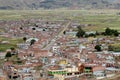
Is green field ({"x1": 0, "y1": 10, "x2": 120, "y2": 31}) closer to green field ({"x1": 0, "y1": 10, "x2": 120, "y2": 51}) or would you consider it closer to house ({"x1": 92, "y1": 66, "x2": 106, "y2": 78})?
green field ({"x1": 0, "y1": 10, "x2": 120, "y2": 51})

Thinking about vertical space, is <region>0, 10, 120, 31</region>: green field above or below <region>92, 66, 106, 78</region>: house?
below

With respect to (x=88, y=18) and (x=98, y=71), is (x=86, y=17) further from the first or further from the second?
(x=98, y=71)

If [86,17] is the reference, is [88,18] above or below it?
above

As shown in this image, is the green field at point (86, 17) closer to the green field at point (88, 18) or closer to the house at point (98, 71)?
the green field at point (88, 18)

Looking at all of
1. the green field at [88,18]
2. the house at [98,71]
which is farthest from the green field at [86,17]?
the house at [98,71]

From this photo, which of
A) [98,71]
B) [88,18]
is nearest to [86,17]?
[88,18]

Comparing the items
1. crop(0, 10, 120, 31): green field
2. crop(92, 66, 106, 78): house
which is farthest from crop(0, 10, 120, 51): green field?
crop(92, 66, 106, 78): house

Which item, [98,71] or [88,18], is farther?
[88,18]

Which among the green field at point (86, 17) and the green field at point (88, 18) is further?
the green field at point (86, 17)

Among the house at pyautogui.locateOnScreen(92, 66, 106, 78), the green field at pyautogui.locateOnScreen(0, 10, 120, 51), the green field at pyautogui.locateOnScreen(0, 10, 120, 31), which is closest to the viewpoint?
the house at pyautogui.locateOnScreen(92, 66, 106, 78)

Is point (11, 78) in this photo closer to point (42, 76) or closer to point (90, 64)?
point (42, 76)

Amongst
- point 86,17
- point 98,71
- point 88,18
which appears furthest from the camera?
point 86,17
